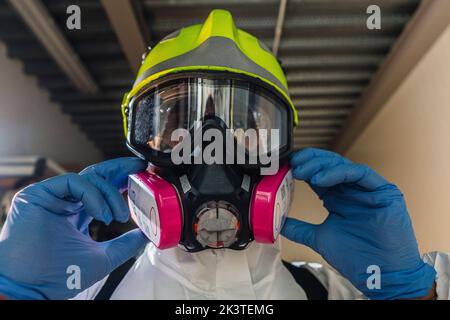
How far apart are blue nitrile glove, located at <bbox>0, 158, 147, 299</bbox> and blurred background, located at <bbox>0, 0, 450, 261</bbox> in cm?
68

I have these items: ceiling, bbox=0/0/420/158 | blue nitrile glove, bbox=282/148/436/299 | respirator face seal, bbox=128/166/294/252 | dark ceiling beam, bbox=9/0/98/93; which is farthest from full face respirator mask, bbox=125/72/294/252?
dark ceiling beam, bbox=9/0/98/93

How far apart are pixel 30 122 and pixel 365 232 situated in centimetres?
201

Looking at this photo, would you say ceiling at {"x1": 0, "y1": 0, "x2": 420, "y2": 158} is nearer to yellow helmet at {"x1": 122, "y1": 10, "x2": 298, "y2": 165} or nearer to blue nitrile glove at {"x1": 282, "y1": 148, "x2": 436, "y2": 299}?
yellow helmet at {"x1": 122, "y1": 10, "x2": 298, "y2": 165}

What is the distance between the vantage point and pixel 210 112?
42.8 inches

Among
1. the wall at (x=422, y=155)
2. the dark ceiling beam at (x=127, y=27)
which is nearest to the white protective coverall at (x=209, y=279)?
the wall at (x=422, y=155)

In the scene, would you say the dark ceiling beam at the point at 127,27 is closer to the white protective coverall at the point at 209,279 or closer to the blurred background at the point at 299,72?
the blurred background at the point at 299,72

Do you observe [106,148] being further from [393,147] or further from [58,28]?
[393,147]

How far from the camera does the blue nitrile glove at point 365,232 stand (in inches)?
40.1

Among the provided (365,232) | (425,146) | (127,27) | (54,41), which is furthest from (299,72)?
(365,232)

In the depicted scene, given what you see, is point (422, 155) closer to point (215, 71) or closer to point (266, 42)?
point (266, 42)

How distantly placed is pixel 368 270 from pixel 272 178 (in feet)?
1.18

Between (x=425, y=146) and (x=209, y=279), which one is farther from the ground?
(x=425, y=146)

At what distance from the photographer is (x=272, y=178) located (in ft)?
3.43

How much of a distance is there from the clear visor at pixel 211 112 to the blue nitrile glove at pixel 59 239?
149 millimetres
